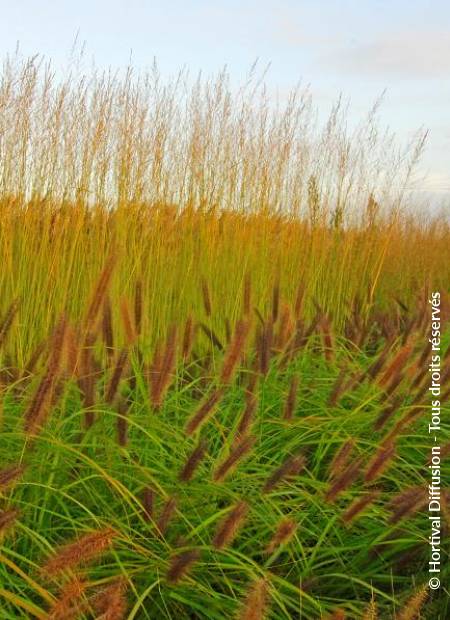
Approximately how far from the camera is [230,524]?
1.27m

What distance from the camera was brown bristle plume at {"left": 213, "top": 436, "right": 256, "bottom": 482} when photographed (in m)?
1.41

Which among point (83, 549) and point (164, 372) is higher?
point (164, 372)

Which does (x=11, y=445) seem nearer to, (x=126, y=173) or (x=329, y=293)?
(x=126, y=173)

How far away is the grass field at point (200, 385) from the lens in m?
1.54

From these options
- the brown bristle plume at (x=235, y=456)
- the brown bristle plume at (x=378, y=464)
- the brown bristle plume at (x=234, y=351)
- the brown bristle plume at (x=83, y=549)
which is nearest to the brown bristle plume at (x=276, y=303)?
the brown bristle plume at (x=234, y=351)

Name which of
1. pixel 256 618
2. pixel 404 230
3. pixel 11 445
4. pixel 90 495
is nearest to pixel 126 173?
pixel 11 445

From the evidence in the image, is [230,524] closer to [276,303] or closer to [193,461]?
[193,461]

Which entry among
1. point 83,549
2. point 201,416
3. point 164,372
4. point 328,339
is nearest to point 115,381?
point 164,372

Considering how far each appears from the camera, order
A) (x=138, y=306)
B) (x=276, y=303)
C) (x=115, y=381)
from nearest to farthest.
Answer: (x=115, y=381)
(x=138, y=306)
(x=276, y=303)

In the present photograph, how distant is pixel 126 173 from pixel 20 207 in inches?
18.2

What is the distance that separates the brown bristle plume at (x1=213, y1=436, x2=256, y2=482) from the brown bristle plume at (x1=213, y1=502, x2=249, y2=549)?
0.14m

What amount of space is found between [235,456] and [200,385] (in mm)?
1408

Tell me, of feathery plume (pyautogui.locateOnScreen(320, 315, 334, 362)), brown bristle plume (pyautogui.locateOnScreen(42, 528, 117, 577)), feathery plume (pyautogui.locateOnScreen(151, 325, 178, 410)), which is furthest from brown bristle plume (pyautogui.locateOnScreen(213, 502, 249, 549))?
feathery plume (pyautogui.locateOnScreen(320, 315, 334, 362))

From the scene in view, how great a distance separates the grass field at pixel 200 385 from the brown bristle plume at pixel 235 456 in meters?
0.01
